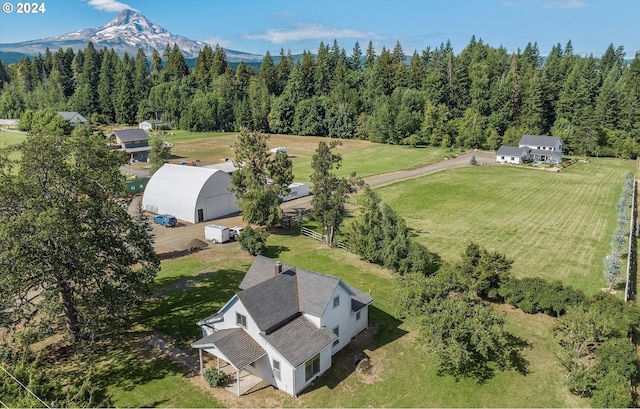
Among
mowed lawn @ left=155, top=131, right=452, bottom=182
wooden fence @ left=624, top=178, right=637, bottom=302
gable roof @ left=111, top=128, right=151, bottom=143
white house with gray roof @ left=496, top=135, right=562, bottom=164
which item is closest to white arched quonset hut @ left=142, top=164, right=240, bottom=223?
mowed lawn @ left=155, top=131, right=452, bottom=182

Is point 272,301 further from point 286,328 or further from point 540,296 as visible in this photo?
point 540,296

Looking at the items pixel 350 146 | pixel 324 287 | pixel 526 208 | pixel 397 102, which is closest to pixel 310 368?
pixel 324 287

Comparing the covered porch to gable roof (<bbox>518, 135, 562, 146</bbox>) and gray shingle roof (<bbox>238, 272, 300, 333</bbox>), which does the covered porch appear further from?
gable roof (<bbox>518, 135, 562, 146</bbox>)

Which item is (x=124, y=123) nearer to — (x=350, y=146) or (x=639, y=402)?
(x=350, y=146)

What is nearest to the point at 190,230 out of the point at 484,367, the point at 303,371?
the point at 303,371

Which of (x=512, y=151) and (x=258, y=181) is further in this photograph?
(x=512, y=151)

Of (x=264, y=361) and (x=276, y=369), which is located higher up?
(x=264, y=361)
